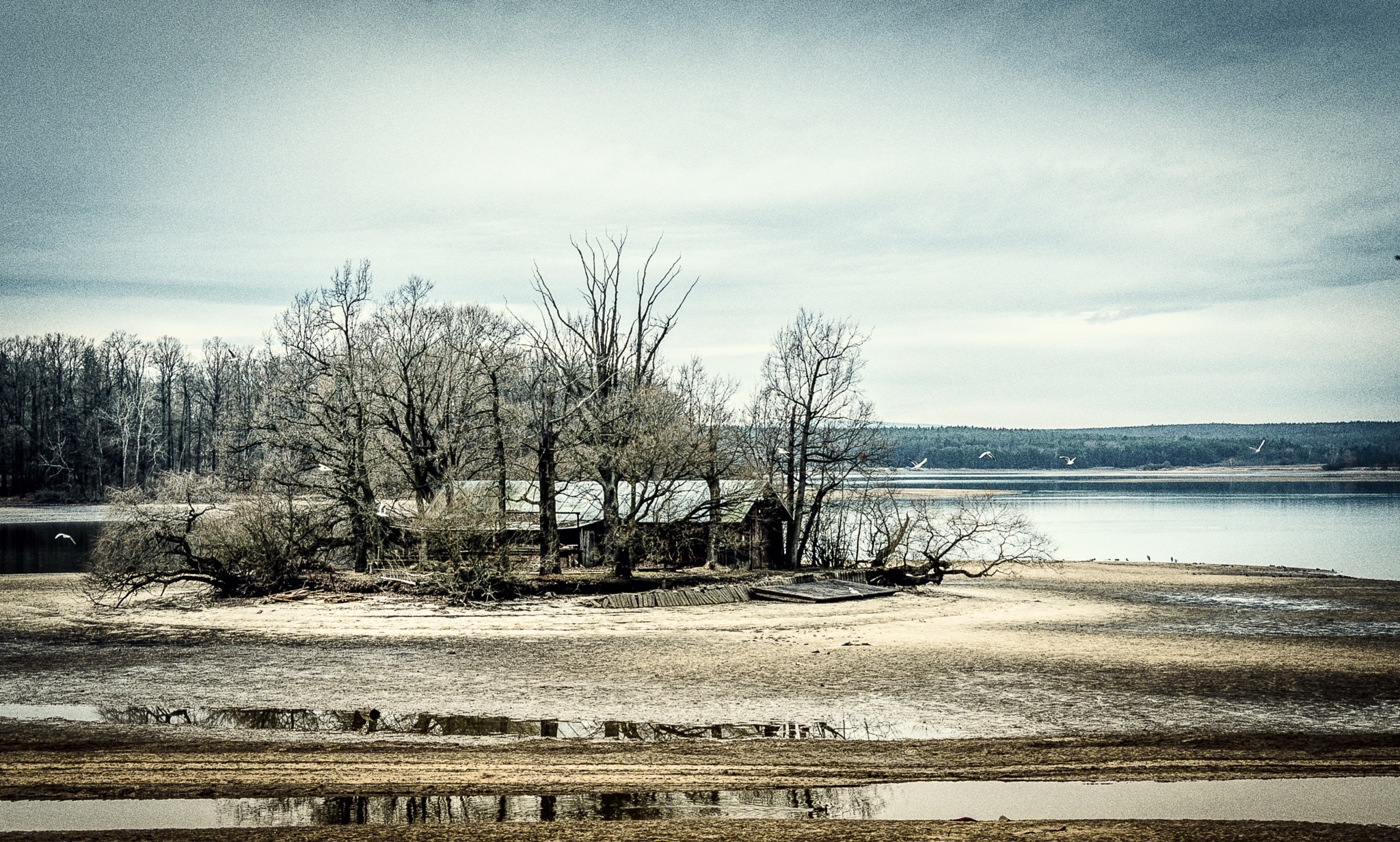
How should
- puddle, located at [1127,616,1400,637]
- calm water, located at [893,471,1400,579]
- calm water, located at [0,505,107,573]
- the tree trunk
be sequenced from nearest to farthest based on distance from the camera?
puddle, located at [1127,616,1400,637] < the tree trunk < calm water, located at [0,505,107,573] < calm water, located at [893,471,1400,579]

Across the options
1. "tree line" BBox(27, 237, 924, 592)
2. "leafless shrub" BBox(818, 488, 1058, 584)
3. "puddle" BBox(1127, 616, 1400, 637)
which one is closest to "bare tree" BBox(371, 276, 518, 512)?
"tree line" BBox(27, 237, 924, 592)

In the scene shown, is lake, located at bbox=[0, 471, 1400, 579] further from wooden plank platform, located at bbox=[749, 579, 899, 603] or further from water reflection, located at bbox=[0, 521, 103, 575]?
wooden plank platform, located at bbox=[749, 579, 899, 603]

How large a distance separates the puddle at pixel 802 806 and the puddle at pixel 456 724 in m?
2.56

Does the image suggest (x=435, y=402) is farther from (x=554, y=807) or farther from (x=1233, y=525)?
(x=1233, y=525)

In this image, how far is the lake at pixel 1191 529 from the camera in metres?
47.4

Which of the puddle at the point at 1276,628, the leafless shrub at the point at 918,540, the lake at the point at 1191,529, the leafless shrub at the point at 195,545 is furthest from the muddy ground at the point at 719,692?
the lake at the point at 1191,529

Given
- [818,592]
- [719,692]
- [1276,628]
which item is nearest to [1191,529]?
[1276,628]

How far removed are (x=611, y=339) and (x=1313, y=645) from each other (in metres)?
25.2

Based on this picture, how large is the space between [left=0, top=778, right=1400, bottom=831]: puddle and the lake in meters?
31.1

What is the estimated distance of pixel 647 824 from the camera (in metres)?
8.56

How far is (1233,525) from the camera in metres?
74.9

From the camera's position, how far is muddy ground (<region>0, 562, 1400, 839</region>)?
10.0 m

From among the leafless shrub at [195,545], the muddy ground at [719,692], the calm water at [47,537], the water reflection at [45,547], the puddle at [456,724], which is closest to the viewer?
the muddy ground at [719,692]

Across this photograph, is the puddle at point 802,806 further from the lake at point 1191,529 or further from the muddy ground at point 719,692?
the lake at point 1191,529
